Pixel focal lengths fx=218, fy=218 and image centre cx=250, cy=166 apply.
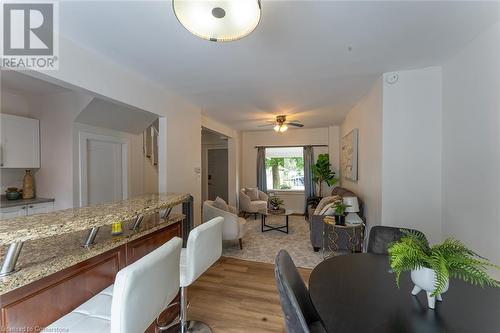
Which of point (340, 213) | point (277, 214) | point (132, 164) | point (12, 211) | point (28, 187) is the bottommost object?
point (277, 214)

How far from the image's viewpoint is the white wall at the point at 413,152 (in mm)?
2381

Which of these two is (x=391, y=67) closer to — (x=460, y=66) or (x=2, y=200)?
(x=460, y=66)

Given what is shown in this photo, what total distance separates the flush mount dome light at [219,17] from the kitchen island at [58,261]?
1163mm

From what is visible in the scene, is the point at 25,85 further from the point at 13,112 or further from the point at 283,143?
the point at 283,143

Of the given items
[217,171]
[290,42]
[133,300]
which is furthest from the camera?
[217,171]

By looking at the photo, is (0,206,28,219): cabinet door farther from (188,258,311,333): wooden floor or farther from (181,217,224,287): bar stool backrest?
(181,217,224,287): bar stool backrest

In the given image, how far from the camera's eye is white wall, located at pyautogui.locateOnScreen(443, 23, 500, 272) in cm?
166

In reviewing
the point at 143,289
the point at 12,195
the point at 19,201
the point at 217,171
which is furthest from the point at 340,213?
the point at 217,171

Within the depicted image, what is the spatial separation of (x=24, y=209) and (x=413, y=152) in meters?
4.86

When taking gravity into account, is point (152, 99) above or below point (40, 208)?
above

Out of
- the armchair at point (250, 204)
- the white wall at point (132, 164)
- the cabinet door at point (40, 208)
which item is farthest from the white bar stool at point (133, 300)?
the armchair at point (250, 204)

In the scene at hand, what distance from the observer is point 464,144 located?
199cm

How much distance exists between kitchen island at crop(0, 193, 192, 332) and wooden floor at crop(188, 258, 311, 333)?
0.99 m

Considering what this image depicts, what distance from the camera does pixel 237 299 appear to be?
229 centimetres
